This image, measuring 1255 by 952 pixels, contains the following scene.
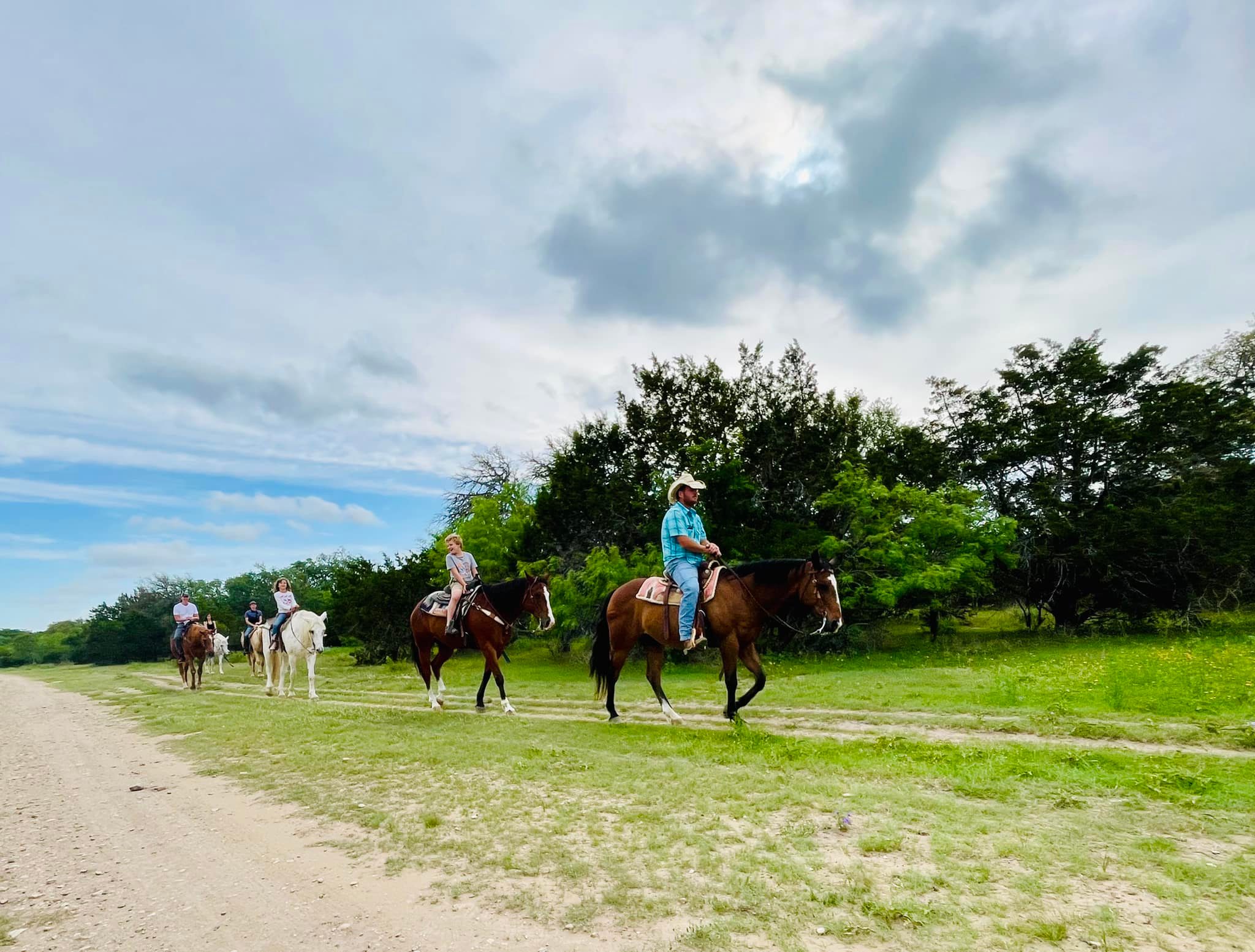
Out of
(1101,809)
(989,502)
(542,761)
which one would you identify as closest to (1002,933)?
(1101,809)

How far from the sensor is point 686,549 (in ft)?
31.4

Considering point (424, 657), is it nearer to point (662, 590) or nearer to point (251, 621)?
point (662, 590)

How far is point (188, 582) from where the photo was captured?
7844cm

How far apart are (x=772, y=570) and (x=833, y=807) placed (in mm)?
4743

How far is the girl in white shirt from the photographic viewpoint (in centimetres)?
1689

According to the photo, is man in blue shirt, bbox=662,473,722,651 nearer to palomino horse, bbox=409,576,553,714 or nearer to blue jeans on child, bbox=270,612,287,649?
palomino horse, bbox=409,576,553,714

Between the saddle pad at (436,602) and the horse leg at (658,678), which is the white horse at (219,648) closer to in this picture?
the saddle pad at (436,602)

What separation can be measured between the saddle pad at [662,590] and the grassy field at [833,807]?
6.03 ft

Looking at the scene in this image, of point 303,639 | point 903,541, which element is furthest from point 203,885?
point 903,541

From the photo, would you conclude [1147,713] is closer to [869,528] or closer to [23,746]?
[869,528]

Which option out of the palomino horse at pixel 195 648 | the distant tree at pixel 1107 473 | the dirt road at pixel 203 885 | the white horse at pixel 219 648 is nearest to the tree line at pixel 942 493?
the distant tree at pixel 1107 473

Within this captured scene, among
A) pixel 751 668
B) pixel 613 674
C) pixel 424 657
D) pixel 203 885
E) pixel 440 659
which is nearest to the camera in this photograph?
pixel 203 885

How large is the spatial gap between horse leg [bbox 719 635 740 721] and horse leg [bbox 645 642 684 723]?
2.60ft

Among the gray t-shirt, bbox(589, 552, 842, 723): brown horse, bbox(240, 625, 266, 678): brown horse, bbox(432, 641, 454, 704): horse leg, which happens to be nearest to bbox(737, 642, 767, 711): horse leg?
bbox(589, 552, 842, 723): brown horse
